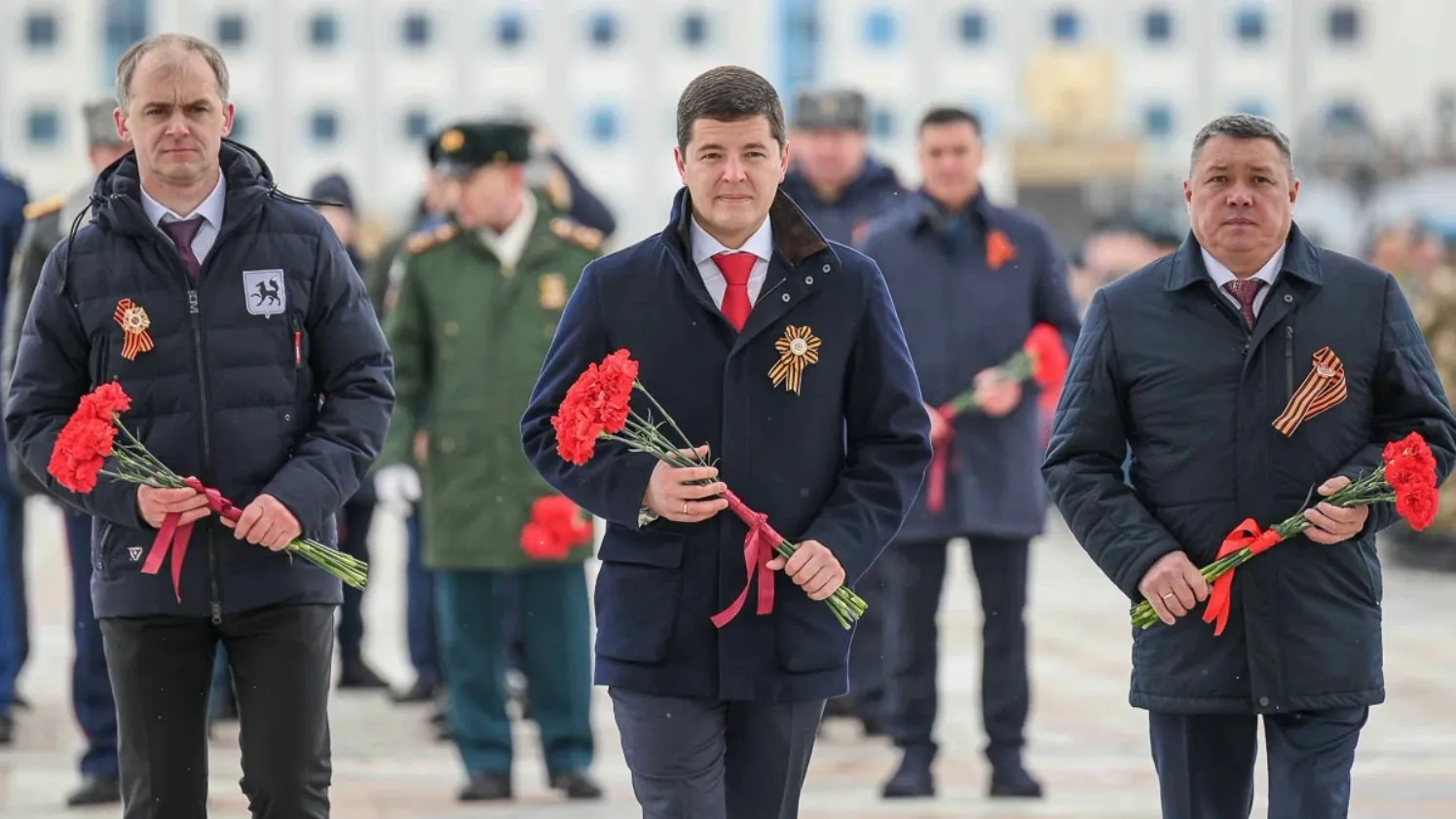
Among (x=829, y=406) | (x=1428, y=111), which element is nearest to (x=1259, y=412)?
(x=829, y=406)

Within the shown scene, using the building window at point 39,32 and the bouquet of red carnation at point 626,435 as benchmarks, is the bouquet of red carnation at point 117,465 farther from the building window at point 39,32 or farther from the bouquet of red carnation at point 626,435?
the building window at point 39,32

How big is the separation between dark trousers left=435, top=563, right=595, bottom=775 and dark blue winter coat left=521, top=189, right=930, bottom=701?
320cm

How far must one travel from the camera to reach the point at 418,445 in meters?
9.02

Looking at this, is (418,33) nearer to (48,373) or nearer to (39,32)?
(39,32)

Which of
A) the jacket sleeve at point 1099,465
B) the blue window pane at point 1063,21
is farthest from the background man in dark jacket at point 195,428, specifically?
the blue window pane at point 1063,21

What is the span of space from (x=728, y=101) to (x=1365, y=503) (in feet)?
4.87

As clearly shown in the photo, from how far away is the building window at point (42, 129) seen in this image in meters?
90.9

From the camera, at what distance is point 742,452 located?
4.93 meters

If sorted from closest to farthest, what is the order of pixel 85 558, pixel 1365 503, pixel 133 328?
pixel 1365 503 → pixel 133 328 → pixel 85 558

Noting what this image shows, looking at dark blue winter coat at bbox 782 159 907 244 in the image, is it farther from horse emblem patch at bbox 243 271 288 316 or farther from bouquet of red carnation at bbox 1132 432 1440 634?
bouquet of red carnation at bbox 1132 432 1440 634

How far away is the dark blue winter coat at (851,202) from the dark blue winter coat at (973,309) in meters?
1.11

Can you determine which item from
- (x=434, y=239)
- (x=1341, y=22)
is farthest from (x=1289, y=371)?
(x=1341, y=22)

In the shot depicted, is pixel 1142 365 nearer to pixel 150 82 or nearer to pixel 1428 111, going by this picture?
pixel 150 82

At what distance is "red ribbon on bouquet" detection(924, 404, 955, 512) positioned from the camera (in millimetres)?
8344
